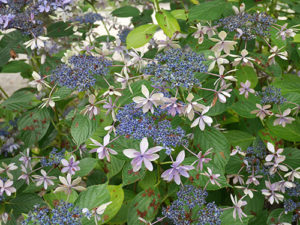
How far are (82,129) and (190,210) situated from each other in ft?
1.48

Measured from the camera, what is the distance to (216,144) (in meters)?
1.11

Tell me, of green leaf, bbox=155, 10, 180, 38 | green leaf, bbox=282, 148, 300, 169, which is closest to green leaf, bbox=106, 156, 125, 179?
green leaf, bbox=155, 10, 180, 38

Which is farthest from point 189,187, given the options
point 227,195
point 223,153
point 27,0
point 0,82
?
point 0,82

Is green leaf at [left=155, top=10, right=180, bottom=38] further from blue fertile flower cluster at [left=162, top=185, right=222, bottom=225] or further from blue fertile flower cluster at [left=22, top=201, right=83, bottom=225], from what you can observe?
blue fertile flower cluster at [left=22, top=201, right=83, bottom=225]

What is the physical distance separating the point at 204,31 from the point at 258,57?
0.93ft

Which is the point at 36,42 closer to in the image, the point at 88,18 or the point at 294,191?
the point at 88,18

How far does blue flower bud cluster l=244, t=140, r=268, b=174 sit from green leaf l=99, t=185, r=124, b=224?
50 centimetres

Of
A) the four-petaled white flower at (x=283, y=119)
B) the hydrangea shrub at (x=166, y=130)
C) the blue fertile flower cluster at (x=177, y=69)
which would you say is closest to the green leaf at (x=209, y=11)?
the hydrangea shrub at (x=166, y=130)

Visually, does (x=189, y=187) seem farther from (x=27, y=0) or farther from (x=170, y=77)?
(x=27, y=0)

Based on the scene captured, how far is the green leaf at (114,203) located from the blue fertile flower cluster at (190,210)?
0.21m

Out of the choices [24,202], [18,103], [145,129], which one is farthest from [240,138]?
[18,103]

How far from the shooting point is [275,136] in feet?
4.21

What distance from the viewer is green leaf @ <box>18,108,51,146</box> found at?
1.45 metres

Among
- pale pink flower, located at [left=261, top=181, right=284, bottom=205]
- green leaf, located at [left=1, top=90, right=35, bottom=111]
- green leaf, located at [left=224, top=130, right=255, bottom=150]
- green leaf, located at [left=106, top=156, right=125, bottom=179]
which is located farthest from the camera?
green leaf, located at [left=1, top=90, right=35, bottom=111]
